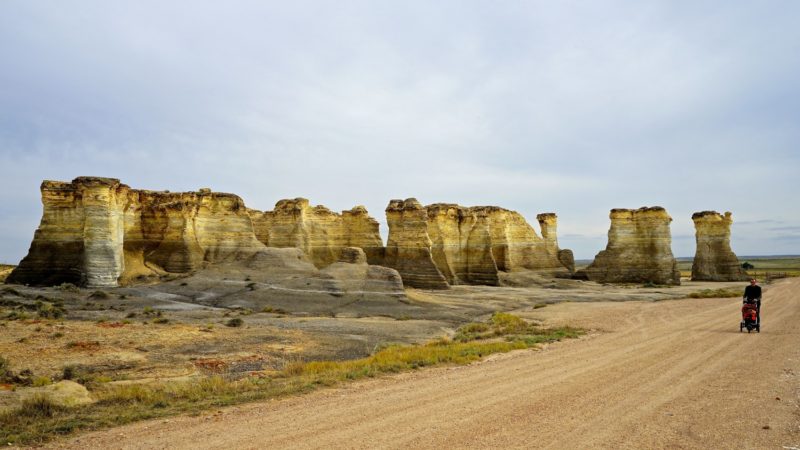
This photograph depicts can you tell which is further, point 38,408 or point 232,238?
point 232,238

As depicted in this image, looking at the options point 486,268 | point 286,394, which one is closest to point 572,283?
point 486,268

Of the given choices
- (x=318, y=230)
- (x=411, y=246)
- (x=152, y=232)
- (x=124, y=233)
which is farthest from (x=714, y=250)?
(x=124, y=233)

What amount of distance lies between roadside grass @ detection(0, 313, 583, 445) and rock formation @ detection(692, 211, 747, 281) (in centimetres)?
5541

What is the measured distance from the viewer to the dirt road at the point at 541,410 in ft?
22.2

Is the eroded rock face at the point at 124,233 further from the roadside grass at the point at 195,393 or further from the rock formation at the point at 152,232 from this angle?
the roadside grass at the point at 195,393

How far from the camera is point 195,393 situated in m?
9.77

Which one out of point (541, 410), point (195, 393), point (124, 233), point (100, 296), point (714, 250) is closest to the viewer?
point (541, 410)

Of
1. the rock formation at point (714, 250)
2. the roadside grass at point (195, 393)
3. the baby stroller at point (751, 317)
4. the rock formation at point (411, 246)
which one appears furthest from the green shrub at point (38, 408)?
the rock formation at point (714, 250)

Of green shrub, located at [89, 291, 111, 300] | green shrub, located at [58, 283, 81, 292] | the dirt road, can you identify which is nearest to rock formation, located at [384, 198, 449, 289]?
green shrub, located at [89, 291, 111, 300]

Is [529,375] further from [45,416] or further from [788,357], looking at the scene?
[45,416]

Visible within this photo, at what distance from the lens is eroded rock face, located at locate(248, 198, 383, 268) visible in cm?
5062

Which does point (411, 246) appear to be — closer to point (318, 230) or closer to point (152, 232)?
point (318, 230)

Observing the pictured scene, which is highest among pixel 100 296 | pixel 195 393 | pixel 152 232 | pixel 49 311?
pixel 152 232

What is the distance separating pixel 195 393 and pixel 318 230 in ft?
140
